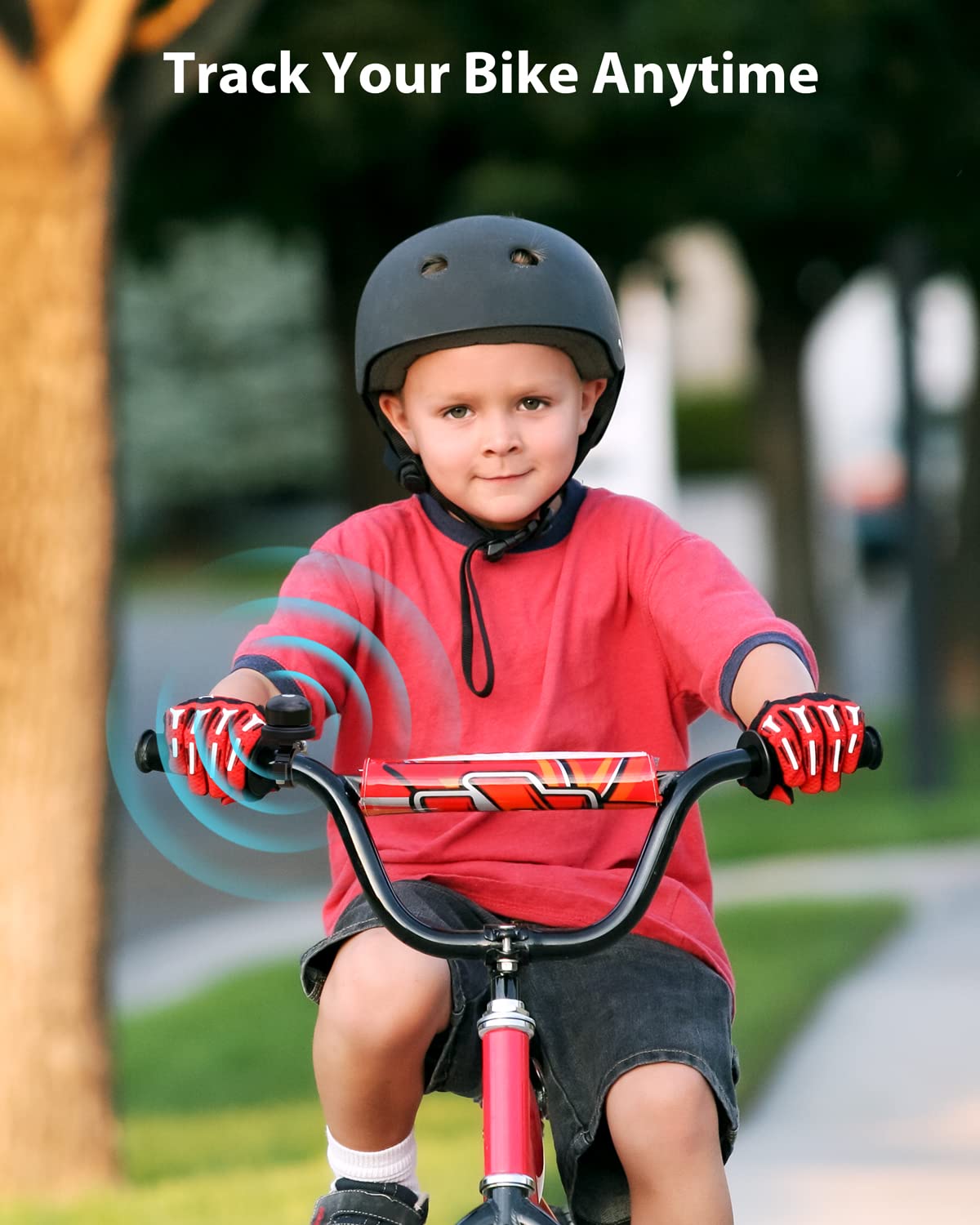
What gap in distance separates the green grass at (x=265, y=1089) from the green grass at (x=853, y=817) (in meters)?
1.81

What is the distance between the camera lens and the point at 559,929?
2.38m

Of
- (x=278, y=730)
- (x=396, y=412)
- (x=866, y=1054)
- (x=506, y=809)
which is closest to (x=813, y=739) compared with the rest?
(x=506, y=809)

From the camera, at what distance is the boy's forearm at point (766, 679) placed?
2.56 meters

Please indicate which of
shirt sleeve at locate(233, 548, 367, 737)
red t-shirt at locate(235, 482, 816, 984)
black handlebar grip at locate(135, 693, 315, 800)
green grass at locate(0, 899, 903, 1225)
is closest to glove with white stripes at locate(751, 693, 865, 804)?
red t-shirt at locate(235, 482, 816, 984)

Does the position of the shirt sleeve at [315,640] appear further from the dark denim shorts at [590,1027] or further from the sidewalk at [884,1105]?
the sidewalk at [884,1105]

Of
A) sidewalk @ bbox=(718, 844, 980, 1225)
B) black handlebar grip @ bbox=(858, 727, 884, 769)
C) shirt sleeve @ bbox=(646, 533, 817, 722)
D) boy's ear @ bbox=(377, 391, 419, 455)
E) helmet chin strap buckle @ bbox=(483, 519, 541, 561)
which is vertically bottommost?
sidewalk @ bbox=(718, 844, 980, 1225)

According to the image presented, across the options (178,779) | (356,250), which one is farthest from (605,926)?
(356,250)

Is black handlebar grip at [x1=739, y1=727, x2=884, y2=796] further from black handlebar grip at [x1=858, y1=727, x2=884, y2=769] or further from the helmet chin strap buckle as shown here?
the helmet chin strap buckle

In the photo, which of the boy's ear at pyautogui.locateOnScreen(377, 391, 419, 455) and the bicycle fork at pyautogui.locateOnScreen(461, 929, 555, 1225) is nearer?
the bicycle fork at pyautogui.locateOnScreen(461, 929, 555, 1225)

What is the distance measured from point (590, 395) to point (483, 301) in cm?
31

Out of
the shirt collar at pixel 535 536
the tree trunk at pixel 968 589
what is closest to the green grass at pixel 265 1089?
the shirt collar at pixel 535 536

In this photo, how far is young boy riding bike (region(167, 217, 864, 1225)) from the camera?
2.50 metres

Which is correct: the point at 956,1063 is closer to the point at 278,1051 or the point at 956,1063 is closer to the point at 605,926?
the point at 278,1051

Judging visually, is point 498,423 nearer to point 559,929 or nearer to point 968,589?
point 559,929
